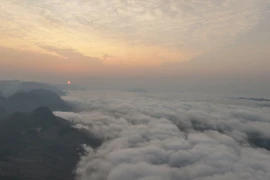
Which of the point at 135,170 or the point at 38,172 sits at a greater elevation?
the point at 135,170

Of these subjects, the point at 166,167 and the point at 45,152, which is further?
the point at 45,152

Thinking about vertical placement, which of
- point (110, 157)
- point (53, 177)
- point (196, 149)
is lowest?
point (53, 177)

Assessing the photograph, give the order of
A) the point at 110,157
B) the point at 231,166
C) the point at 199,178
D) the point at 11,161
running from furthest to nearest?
the point at 11,161
the point at 110,157
the point at 231,166
the point at 199,178

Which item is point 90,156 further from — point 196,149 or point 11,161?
point 196,149

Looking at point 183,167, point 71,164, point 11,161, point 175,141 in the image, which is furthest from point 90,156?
point 183,167

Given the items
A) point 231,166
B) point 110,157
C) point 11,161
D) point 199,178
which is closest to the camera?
point 199,178

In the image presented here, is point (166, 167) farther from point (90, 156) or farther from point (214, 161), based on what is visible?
point (90, 156)

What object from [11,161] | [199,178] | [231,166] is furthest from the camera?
[11,161]

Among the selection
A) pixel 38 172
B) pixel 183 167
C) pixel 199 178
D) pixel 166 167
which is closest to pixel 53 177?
pixel 38 172

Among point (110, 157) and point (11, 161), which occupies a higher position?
point (110, 157)
